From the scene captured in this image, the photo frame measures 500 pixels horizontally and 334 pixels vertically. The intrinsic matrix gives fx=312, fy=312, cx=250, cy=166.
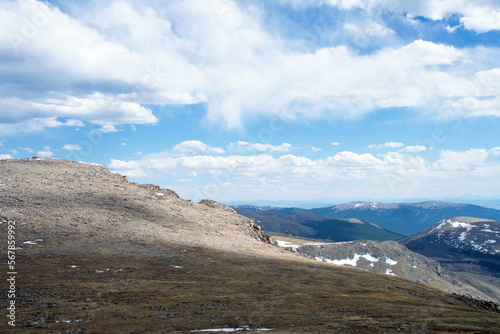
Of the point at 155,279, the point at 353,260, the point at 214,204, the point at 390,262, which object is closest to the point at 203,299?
the point at 155,279

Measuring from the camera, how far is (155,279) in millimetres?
39938

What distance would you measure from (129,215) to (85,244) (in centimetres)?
2007

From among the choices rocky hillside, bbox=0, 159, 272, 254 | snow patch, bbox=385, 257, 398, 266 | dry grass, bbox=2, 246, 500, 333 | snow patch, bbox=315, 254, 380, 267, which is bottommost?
snow patch, bbox=385, 257, 398, 266

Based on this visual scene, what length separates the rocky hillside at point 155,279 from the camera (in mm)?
25234

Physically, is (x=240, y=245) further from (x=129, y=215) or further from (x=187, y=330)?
(x=187, y=330)

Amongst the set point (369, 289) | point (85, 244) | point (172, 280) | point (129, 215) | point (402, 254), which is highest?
point (129, 215)

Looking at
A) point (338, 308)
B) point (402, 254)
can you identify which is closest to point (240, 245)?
point (338, 308)

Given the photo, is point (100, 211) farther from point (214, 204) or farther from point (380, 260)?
point (380, 260)

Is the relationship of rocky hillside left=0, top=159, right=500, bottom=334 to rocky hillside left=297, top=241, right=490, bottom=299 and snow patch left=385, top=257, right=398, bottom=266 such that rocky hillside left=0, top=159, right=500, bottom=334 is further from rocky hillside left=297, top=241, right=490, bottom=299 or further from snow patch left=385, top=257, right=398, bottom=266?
snow patch left=385, top=257, right=398, bottom=266

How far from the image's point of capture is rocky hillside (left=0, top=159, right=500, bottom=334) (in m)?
25.2

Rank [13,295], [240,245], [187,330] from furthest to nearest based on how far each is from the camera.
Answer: [240,245], [13,295], [187,330]

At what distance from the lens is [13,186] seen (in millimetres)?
71188

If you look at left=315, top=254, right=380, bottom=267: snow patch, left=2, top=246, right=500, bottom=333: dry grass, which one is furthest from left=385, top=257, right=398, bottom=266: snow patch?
left=2, top=246, right=500, bottom=333: dry grass

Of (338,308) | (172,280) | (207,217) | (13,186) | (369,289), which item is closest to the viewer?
(338,308)
